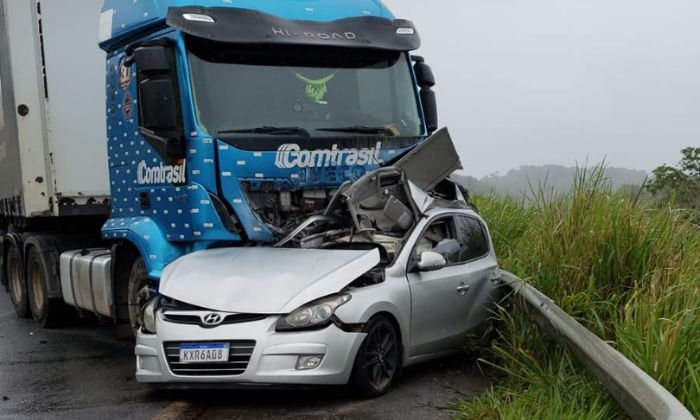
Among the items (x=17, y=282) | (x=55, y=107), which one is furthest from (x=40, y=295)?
(x=55, y=107)

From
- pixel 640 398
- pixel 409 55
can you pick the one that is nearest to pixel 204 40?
pixel 409 55

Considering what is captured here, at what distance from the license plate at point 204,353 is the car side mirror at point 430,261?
174 centimetres

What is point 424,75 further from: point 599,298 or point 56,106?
point 56,106

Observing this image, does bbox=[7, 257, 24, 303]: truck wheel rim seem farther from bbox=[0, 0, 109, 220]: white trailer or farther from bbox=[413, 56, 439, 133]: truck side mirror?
bbox=[413, 56, 439, 133]: truck side mirror

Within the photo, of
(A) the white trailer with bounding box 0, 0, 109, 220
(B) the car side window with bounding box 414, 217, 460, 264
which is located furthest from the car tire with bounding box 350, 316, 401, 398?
(A) the white trailer with bounding box 0, 0, 109, 220

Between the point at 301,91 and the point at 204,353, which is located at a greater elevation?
the point at 301,91

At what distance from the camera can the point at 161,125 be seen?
839 cm

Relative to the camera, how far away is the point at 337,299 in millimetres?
7129

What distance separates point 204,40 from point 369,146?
1.83 m

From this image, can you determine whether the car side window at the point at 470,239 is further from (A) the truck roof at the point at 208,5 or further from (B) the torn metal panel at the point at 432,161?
(A) the truck roof at the point at 208,5

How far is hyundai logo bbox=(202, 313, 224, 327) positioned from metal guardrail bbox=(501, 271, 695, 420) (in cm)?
237

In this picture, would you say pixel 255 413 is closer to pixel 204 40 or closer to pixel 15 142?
pixel 204 40

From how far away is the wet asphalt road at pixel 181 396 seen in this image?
696 centimetres

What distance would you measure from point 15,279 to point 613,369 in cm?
1040
